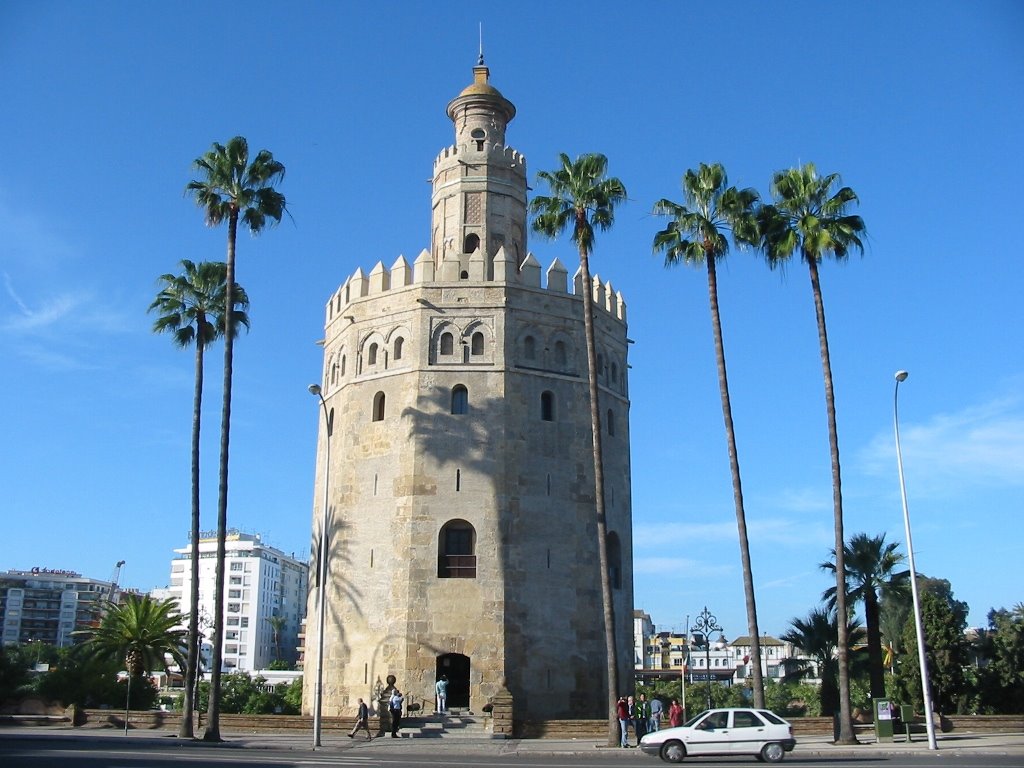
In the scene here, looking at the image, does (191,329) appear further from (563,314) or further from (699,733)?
(699,733)

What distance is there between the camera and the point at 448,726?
27.6m

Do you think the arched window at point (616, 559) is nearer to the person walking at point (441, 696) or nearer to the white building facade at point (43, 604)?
the person walking at point (441, 696)

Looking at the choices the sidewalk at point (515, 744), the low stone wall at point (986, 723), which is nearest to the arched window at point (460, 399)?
the sidewalk at point (515, 744)

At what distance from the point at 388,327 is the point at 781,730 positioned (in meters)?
18.5

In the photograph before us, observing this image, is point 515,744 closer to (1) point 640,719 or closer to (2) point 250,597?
(1) point 640,719

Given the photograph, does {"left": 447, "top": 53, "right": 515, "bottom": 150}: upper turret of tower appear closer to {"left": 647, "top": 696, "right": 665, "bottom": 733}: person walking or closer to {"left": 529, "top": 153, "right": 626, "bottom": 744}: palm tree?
{"left": 529, "top": 153, "right": 626, "bottom": 744}: palm tree

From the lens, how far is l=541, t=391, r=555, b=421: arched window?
3219 centimetres

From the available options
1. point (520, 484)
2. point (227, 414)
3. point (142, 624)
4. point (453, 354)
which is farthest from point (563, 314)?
point (142, 624)

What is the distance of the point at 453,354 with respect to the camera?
31.9 meters

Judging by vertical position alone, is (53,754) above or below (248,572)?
below

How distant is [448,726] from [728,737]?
33.8 feet

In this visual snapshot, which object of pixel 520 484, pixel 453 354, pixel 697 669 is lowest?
pixel 697 669

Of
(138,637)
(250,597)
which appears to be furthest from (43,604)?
(138,637)

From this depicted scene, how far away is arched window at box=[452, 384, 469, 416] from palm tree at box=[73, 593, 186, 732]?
1417cm
